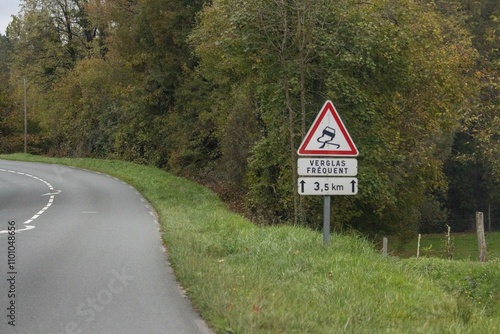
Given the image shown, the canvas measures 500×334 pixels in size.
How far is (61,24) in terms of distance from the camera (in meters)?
58.9

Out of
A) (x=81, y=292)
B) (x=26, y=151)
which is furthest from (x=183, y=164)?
(x=81, y=292)

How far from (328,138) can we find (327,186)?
757 millimetres

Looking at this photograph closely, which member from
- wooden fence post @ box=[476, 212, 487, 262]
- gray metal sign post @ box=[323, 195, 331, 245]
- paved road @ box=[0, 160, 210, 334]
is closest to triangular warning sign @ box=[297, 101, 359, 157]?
gray metal sign post @ box=[323, 195, 331, 245]

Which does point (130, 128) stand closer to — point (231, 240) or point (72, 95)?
point (72, 95)

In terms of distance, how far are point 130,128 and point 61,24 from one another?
60.1 ft

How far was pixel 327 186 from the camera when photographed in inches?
416

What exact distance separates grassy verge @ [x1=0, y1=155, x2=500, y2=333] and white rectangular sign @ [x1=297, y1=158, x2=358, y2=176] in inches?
51.4

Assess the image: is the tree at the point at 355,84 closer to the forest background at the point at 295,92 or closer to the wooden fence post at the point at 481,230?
the forest background at the point at 295,92

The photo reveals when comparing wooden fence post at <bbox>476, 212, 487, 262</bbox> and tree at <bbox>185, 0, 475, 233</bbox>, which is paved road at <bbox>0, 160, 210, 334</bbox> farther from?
wooden fence post at <bbox>476, 212, 487, 262</bbox>

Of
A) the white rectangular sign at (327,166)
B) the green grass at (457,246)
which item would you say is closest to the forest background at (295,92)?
the green grass at (457,246)

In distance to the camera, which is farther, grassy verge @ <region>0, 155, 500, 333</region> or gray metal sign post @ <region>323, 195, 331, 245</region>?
gray metal sign post @ <region>323, 195, 331, 245</region>

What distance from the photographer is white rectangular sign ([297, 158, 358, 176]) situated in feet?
34.4

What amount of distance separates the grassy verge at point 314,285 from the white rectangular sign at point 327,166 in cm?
131

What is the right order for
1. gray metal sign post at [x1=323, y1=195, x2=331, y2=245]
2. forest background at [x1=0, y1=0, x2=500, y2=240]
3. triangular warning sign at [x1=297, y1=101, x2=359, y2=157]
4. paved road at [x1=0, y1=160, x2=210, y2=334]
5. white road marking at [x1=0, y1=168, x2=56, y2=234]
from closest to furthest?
paved road at [x1=0, y1=160, x2=210, y2=334] < triangular warning sign at [x1=297, y1=101, x2=359, y2=157] < gray metal sign post at [x1=323, y1=195, x2=331, y2=245] < white road marking at [x1=0, y1=168, x2=56, y2=234] < forest background at [x1=0, y1=0, x2=500, y2=240]
